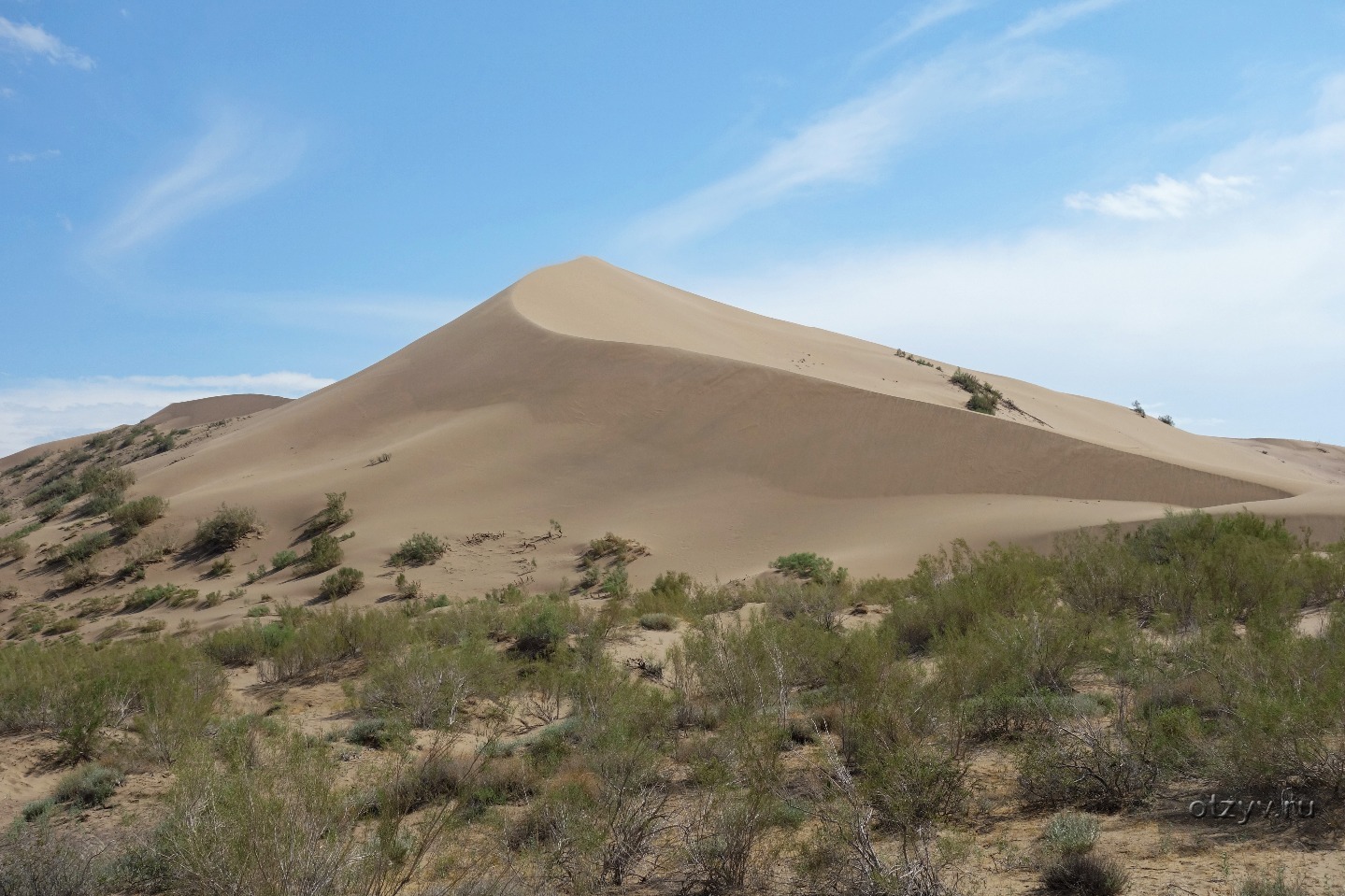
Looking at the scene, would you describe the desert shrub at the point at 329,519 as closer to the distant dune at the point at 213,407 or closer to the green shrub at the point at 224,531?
the green shrub at the point at 224,531

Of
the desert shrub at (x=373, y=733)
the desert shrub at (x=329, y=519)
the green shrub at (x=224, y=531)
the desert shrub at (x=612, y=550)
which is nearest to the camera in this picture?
the desert shrub at (x=373, y=733)

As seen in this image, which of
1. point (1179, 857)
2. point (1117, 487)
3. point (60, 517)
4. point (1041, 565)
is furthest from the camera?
point (60, 517)

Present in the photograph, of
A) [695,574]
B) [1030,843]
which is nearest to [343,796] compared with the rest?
[1030,843]

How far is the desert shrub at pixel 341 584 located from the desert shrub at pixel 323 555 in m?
1.42

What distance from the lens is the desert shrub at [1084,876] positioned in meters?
4.46

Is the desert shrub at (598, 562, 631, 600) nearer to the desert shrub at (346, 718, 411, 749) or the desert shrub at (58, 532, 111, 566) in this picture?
the desert shrub at (346, 718, 411, 749)

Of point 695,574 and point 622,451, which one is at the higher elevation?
point 622,451

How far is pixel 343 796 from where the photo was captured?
4922 millimetres

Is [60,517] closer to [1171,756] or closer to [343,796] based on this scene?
[343,796]

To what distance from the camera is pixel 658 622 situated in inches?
544

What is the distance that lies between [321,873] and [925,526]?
2007 centimetres

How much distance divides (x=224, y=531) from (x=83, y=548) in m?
3.98

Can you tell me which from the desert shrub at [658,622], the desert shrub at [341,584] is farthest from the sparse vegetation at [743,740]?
the desert shrub at [341,584]

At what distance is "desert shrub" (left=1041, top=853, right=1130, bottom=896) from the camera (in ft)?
14.6
